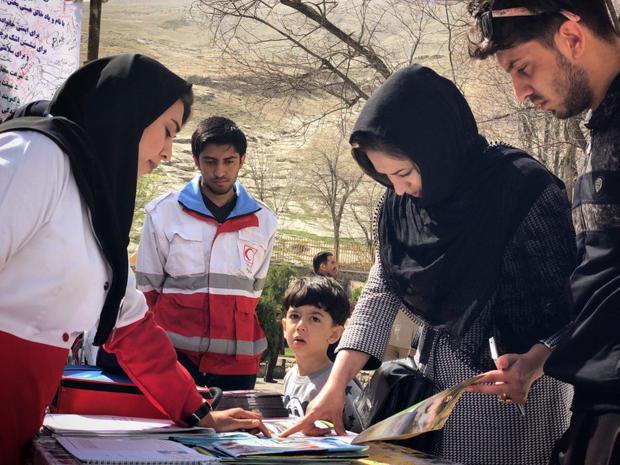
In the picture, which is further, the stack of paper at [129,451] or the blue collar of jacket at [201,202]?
the blue collar of jacket at [201,202]

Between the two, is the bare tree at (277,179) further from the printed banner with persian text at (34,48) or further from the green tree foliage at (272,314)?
the printed banner with persian text at (34,48)

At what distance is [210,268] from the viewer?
4.40 m

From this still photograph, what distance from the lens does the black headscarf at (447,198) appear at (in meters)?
2.37

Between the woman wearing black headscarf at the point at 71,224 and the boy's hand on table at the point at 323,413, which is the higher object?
the woman wearing black headscarf at the point at 71,224

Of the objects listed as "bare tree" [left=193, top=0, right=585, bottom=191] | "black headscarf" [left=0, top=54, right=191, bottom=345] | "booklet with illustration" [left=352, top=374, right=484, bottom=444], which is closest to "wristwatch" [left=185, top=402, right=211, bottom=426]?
"black headscarf" [left=0, top=54, right=191, bottom=345]

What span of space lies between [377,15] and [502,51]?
10007 millimetres

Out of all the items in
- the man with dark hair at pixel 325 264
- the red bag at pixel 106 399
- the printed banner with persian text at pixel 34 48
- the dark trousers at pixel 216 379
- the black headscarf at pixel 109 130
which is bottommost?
the man with dark hair at pixel 325 264

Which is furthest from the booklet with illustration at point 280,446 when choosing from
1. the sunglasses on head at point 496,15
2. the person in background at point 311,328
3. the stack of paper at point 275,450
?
the person in background at point 311,328

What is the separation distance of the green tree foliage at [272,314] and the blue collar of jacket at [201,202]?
843 cm

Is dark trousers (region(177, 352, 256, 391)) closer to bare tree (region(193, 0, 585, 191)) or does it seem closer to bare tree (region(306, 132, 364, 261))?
bare tree (region(193, 0, 585, 191))

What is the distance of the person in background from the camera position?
372 cm

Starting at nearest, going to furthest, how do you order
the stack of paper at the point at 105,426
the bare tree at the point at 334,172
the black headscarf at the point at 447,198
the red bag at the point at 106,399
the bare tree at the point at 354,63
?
the stack of paper at the point at 105,426 < the black headscarf at the point at 447,198 < the red bag at the point at 106,399 < the bare tree at the point at 354,63 < the bare tree at the point at 334,172

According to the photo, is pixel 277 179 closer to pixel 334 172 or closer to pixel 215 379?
pixel 334 172

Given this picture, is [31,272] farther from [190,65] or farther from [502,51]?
[190,65]
